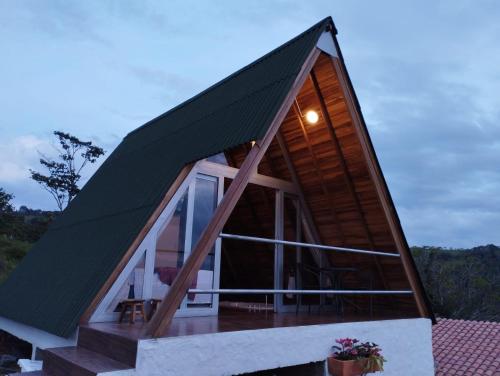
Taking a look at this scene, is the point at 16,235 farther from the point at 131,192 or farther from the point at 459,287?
the point at 459,287

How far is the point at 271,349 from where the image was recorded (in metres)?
4.76

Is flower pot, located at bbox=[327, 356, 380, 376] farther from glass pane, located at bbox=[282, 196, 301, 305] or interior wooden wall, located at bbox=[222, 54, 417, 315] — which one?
glass pane, located at bbox=[282, 196, 301, 305]

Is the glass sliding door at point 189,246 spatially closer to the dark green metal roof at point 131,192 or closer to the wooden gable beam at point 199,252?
the dark green metal roof at point 131,192

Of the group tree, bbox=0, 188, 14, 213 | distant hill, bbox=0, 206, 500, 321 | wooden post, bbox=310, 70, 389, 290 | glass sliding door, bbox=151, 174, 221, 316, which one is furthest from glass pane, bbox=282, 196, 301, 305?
tree, bbox=0, 188, 14, 213

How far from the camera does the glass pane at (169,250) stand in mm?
5949

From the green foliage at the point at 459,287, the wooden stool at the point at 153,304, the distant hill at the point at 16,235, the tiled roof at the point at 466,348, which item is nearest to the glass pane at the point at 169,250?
the wooden stool at the point at 153,304

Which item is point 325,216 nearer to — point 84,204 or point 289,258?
point 289,258

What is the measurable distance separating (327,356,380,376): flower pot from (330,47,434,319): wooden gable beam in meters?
2.03

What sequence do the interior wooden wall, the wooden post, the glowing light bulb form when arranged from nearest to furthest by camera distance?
the wooden post < the interior wooden wall < the glowing light bulb

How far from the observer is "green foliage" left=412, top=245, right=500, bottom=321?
24.0 m

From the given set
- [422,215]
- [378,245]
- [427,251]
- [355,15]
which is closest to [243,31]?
[355,15]

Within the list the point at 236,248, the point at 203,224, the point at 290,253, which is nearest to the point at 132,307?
the point at 203,224

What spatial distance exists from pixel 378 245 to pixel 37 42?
1325 centimetres

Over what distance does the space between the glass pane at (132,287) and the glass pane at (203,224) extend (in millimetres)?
841
